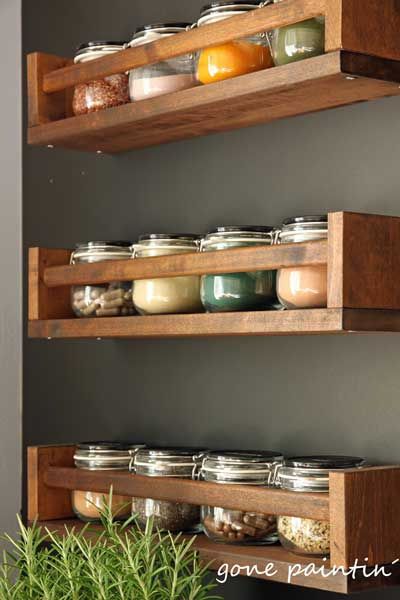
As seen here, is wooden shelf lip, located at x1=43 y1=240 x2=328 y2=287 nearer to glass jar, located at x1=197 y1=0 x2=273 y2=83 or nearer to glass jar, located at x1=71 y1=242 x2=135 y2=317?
glass jar, located at x1=71 y1=242 x2=135 y2=317

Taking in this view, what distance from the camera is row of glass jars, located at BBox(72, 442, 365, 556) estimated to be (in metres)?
1.62

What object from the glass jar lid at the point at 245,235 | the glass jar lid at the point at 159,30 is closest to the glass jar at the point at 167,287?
the glass jar lid at the point at 245,235

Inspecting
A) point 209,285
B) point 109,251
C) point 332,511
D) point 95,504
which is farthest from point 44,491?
point 332,511

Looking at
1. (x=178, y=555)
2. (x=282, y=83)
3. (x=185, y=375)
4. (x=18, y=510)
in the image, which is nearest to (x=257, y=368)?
(x=185, y=375)

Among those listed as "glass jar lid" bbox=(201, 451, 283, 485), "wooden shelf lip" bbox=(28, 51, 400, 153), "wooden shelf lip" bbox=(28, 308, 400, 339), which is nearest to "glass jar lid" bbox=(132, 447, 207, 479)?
"glass jar lid" bbox=(201, 451, 283, 485)

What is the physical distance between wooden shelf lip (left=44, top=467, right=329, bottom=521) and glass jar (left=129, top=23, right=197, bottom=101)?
66 cm

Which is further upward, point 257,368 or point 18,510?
point 257,368

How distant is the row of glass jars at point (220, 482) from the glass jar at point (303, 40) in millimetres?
604

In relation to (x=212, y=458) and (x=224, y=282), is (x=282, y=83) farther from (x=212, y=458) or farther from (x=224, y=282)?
(x=212, y=458)

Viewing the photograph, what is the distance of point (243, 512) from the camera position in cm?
174

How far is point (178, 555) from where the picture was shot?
1639 millimetres

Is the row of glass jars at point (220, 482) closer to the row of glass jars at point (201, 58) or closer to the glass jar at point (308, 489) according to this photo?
the glass jar at point (308, 489)

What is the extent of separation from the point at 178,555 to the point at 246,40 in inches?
31.6

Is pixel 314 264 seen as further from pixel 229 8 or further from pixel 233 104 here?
pixel 229 8
